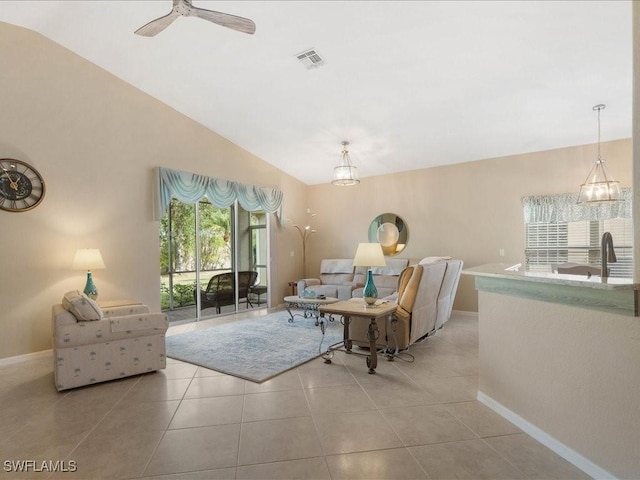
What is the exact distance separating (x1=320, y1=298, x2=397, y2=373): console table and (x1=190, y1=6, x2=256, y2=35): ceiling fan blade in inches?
106

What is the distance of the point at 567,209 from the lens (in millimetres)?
5305

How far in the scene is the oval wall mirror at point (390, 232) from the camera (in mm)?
6977

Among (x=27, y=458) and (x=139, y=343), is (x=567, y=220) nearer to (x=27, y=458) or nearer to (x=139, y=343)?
(x=139, y=343)

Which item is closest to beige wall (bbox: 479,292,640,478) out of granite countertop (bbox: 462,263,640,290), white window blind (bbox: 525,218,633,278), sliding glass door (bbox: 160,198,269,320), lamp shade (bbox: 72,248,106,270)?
granite countertop (bbox: 462,263,640,290)

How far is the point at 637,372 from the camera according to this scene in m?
1.72

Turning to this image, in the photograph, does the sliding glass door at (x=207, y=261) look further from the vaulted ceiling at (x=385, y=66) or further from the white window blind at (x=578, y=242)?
the white window blind at (x=578, y=242)

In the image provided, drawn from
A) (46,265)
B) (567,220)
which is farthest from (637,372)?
(46,265)

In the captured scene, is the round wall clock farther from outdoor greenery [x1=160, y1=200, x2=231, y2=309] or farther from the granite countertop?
the granite countertop

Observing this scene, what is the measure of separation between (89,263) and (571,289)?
486 cm

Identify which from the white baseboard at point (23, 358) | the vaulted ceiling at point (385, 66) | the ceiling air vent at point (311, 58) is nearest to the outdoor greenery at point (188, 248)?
the vaulted ceiling at point (385, 66)

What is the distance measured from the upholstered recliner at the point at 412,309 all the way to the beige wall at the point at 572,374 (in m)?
1.21

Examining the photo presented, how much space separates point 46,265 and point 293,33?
3.97 m

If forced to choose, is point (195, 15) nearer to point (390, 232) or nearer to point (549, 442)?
point (549, 442)

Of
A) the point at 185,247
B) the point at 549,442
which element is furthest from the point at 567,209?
the point at 185,247
